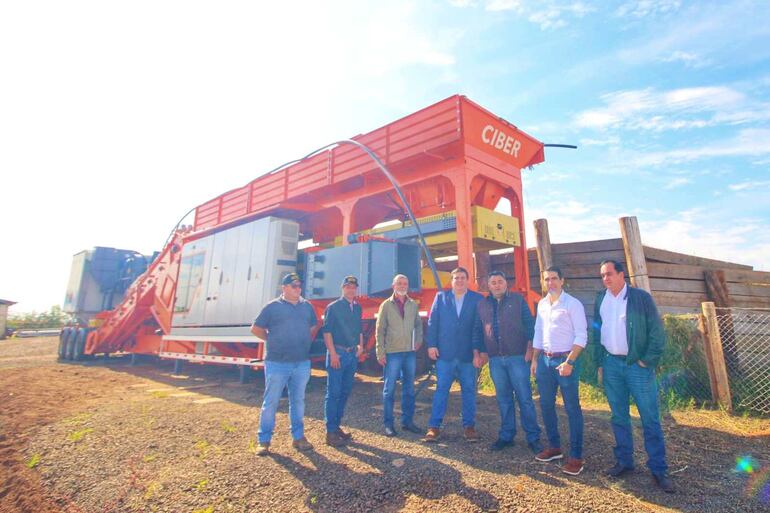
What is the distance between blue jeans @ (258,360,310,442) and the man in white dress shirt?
8.16ft

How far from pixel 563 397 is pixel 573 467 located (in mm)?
576

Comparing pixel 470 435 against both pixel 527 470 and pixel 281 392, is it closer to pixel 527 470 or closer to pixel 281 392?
pixel 527 470

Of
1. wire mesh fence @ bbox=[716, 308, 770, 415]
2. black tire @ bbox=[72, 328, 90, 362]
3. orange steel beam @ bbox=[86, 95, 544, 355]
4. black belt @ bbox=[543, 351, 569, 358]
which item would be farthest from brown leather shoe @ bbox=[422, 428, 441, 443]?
black tire @ bbox=[72, 328, 90, 362]

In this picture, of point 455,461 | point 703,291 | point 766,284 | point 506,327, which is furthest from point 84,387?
point 766,284

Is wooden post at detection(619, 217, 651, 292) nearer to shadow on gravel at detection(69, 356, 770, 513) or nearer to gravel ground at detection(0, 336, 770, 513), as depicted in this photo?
gravel ground at detection(0, 336, 770, 513)

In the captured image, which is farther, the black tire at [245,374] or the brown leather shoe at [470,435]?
the black tire at [245,374]

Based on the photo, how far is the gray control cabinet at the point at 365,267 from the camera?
6.20 m

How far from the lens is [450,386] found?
4242mm

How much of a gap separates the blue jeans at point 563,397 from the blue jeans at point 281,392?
8.14 ft

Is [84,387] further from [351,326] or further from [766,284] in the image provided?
[766,284]

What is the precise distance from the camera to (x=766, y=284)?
8.46 m

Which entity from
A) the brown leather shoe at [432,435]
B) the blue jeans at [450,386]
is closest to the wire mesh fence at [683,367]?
the blue jeans at [450,386]

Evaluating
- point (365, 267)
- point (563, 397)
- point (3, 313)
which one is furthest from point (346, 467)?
point (3, 313)

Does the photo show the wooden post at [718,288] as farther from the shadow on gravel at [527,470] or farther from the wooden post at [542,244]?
the shadow on gravel at [527,470]
